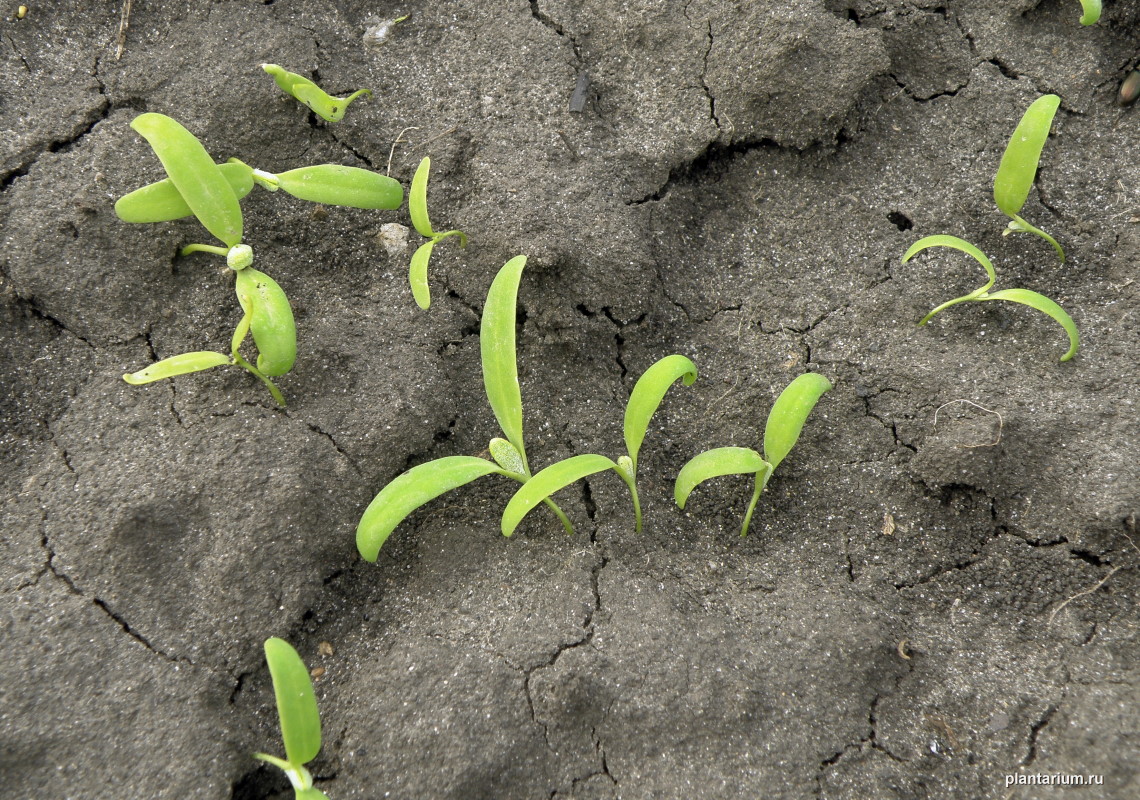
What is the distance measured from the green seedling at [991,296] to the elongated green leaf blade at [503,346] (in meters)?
0.81

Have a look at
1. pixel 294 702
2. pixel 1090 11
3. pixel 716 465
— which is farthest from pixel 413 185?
pixel 1090 11

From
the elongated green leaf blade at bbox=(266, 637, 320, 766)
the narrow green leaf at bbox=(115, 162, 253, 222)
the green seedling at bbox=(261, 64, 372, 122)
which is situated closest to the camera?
the elongated green leaf blade at bbox=(266, 637, 320, 766)

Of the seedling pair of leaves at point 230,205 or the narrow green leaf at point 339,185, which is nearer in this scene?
the seedling pair of leaves at point 230,205

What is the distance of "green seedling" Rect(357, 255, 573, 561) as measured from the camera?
1.31 m

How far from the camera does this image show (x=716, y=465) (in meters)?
1.37

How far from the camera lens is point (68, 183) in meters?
1.55

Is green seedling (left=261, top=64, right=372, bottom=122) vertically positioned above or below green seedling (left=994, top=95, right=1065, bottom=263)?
above

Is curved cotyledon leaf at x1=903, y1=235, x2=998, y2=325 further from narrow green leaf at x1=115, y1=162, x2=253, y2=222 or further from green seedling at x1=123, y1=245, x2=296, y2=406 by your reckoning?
narrow green leaf at x1=115, y1=162, x2=253, y2=222

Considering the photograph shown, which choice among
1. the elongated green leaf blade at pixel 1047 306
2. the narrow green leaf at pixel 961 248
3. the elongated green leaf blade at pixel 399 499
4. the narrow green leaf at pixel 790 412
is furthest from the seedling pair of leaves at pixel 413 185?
the elongated green leaf blade at pixel 1047 306

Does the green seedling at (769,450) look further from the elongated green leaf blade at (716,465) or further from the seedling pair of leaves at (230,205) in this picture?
the seedling pair of leaves at (230,205)

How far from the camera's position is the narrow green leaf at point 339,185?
1.47 metres

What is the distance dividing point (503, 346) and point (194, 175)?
25.3 inches

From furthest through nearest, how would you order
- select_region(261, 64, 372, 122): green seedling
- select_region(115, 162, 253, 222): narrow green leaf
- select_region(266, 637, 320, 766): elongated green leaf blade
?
1. select_region(261, 64, 372, 122): green seedling
2. select_region(115, 162, 253, 222): narrow green leaf
3. select_region(266, 637, 320, 766): elongated green leaf blade

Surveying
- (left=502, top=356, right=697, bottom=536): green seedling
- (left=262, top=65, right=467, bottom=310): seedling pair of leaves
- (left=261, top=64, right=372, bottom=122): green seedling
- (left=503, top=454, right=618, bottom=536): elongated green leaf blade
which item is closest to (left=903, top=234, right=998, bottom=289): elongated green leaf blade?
(left=502, top=356, right=697, bottom=536): green seedling
